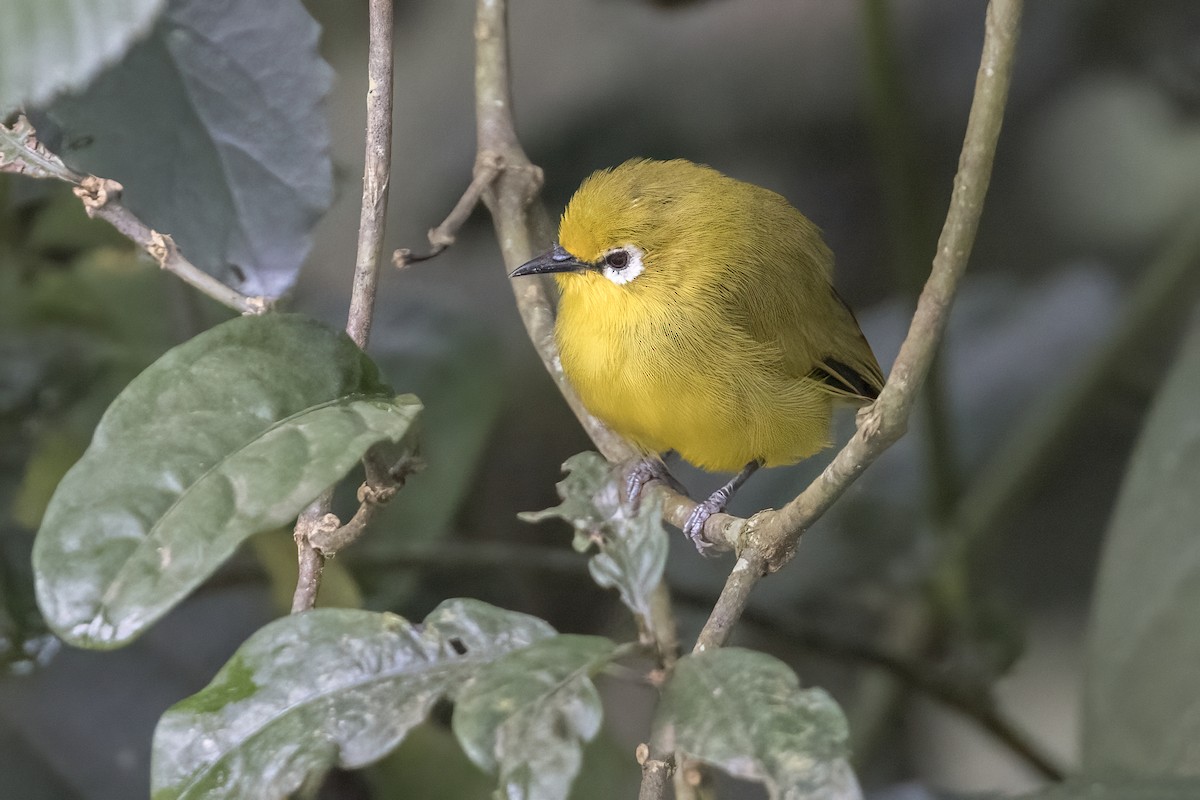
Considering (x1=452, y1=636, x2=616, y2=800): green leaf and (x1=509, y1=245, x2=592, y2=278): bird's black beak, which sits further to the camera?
(x1=509, y1=245, x2=592, y2=278): bird's black beak

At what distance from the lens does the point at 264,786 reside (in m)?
1.13

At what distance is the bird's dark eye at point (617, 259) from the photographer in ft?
7.71

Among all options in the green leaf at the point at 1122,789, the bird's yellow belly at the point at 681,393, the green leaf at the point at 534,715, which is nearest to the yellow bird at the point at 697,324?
the bird's yellow belly at the point at 681,393

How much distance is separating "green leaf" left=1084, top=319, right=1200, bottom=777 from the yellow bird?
0.55m

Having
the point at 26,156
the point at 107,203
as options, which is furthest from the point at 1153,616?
the point at 26,156

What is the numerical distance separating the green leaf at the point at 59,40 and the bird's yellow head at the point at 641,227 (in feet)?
3.92

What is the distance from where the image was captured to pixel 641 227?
2348 mm

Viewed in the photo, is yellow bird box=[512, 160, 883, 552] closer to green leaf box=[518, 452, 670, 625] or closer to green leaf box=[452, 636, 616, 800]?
green leaf box=[518, 452, 670, 625]

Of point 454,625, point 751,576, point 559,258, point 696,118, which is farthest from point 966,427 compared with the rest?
point 454,625

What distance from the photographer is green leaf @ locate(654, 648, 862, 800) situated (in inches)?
40.9

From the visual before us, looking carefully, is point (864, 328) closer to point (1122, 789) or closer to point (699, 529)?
point (699, 529)

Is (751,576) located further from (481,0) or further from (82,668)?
(82,668)

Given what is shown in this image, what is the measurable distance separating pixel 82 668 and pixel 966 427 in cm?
222

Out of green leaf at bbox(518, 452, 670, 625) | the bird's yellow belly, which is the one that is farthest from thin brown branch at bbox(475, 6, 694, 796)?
green leaf at bbox(518, 452, 670, 625)
